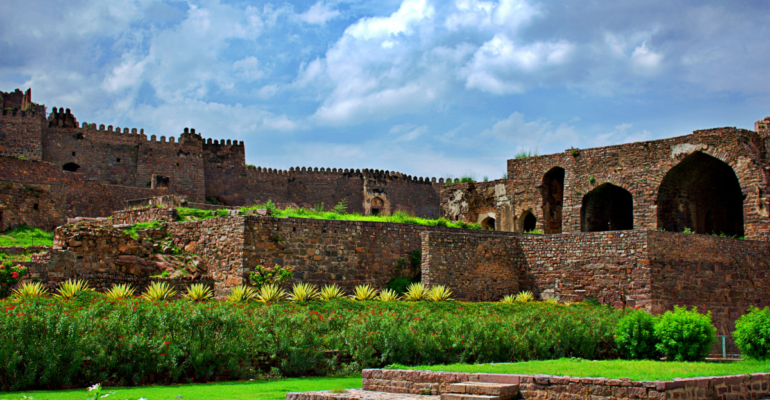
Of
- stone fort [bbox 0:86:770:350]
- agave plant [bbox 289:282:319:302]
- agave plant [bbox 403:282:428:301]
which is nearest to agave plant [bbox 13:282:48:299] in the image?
stone fort [bbox 0:86:770:350]

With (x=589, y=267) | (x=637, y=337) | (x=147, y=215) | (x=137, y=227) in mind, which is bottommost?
(x=637, y=337)

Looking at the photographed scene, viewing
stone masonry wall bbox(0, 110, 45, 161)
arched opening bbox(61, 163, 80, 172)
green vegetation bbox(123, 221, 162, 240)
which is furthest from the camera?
arched opening bbox(61, 163, 80, 172)

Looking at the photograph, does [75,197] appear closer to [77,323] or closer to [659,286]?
[77,323]

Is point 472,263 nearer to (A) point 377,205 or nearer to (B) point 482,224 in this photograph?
(B) point 482,224

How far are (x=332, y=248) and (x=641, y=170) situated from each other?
13.9 m

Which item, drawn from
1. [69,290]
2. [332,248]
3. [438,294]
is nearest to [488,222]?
[332,248]

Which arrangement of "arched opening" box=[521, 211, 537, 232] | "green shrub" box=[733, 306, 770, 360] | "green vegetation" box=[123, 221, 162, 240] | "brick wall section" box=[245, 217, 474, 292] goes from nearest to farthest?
"green shrub" box=[733, 306, 770, 360], "brick wall section" box=[245, 217, 474, 292], "green vegetation" box=[123, 221, 162, 240], "arched opening" box=[521, 211, 537, 232]

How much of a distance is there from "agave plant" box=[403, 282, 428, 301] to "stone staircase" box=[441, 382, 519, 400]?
29.7 ft

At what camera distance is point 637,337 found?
50.3 feet

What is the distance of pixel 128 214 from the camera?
24906 mm

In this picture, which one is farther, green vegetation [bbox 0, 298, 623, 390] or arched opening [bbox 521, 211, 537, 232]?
arched opening [bbox 521, 211, 537, 232]

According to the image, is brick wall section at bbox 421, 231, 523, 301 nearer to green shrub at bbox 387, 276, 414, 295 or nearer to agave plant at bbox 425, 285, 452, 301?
green shrub at bbox 387, 276, 414, 295

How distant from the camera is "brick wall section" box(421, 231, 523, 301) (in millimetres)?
20891

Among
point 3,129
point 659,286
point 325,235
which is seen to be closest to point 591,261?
point 659,286
